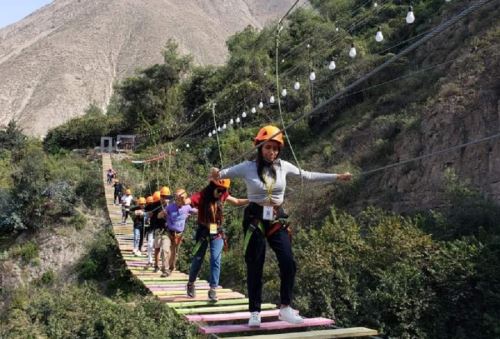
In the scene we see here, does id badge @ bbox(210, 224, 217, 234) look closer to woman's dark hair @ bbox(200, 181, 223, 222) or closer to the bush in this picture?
woman's dark hair @ bbox(200, 181, 223, 222)

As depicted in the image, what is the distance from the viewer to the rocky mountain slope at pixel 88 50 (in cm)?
6856

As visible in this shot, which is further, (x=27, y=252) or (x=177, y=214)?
(x=27, y=252)

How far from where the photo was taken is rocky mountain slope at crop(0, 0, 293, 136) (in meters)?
68.6

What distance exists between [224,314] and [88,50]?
78.7 m

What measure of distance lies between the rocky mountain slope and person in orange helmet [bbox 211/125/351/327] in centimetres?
6053

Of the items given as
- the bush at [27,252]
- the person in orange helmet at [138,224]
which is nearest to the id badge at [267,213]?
the person in orange helmet at [138,224]

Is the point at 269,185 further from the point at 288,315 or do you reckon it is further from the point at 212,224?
the point at 212,224

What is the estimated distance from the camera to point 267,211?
136 inches

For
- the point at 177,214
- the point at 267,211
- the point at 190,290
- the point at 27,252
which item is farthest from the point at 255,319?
the point at 27,252

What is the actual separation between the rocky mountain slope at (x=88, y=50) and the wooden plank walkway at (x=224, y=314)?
57407mm

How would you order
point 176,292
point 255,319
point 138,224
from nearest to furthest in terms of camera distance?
point 255,319 → point 176,292 → point 138,224

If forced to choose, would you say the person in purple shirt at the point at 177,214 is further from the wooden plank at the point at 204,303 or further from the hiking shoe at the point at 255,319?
the hiking shoe at the point at 255,319

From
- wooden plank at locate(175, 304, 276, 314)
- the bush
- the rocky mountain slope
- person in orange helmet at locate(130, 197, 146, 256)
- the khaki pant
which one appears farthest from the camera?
the rocky mountain slope

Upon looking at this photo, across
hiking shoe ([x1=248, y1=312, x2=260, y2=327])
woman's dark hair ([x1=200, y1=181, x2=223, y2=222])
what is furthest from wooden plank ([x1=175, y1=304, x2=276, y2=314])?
hiking shoe ([x1=248, y1=312, x2=260, y2=327])
